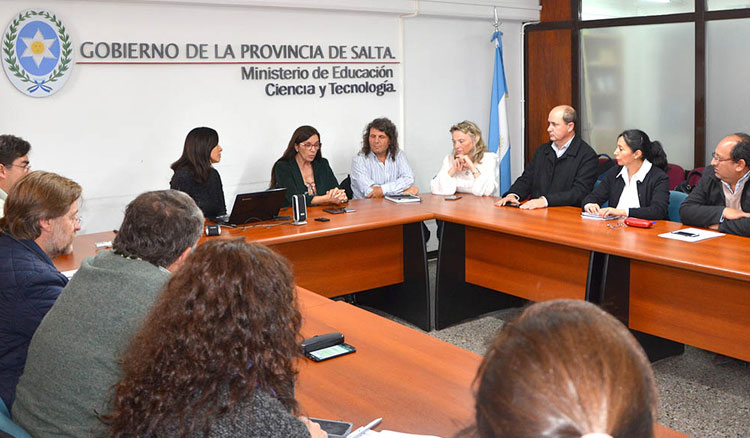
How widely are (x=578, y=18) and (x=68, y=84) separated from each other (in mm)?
4674

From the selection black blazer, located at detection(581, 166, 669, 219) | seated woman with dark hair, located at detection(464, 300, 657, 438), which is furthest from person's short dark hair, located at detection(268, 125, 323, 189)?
seated woman with dark hair, located at detection(464, 300, 657, 438)

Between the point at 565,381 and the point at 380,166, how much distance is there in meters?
5.27

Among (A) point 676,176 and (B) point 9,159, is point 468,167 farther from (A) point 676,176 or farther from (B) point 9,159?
(B) point 9,159

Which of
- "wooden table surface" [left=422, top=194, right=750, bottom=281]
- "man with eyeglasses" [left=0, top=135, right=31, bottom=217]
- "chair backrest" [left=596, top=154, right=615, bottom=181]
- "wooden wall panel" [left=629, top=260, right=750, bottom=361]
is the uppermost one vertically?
"man with eyeglasses" [left=0, top=135, right=31, bottom=217]

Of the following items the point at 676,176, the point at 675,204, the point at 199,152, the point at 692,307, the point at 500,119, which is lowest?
the point at 692,307

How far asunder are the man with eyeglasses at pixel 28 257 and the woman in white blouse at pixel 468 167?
11.1 feet

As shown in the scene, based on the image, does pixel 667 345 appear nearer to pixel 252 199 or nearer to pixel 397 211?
pixel 397 211

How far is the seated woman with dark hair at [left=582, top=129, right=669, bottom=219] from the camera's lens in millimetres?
4543

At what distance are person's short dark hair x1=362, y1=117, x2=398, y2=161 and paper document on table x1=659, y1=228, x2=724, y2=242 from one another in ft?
8.27

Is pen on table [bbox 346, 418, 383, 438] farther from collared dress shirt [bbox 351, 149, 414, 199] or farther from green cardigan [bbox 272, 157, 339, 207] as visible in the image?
collared dress shirt [bbox 351, 149, 414, 199]

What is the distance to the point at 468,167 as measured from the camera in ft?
18.7

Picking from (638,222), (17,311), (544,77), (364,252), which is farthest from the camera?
(544,77)

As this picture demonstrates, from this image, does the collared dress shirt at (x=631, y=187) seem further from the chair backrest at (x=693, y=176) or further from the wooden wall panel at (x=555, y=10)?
the wooden wall panel at (x=555, y=10)

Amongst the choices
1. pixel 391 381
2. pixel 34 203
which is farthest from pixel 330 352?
pixel 34 203
